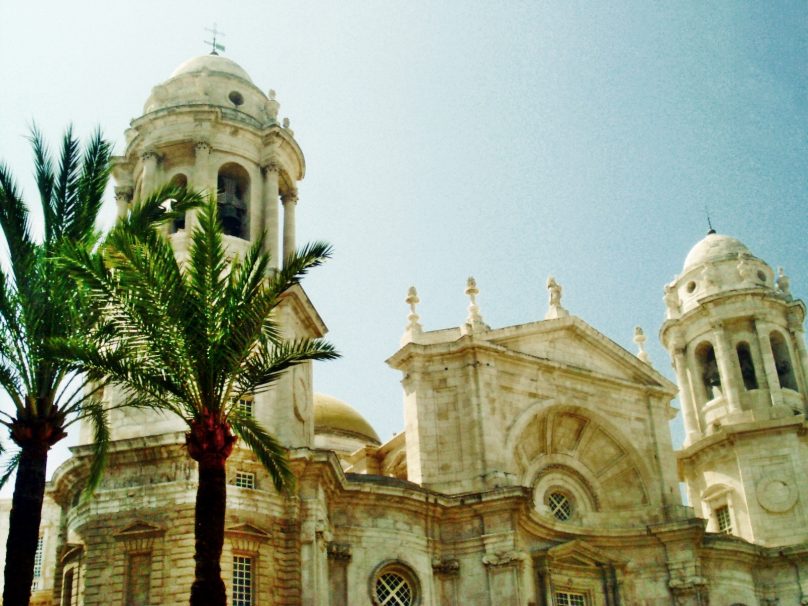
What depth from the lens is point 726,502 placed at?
41.2 m

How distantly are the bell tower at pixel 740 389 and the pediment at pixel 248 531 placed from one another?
20.8 m

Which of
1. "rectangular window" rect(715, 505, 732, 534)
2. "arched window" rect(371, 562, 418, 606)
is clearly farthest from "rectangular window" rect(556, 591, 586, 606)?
"rectangular window" rect(715, 505, 732, 534)

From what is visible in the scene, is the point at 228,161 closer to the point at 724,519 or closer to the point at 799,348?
the point at 724,519

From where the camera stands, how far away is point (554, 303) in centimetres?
3881

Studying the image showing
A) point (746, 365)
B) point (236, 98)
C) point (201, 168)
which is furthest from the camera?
point (746, 365)

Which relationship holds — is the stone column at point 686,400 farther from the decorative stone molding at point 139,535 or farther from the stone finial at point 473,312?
the decorative stone molding at point 139,535

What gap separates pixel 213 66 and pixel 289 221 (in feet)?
20.1

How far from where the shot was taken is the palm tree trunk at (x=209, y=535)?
679 inches

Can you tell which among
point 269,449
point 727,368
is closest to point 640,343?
point 727,368

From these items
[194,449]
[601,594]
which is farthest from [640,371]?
[194,449]

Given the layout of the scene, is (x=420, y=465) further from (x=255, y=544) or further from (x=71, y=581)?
(x=71, y=581)

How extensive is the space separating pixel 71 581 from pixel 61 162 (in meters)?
12.1

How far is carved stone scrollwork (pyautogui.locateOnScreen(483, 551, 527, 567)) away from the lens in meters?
31.3

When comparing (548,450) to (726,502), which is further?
(726,502)
